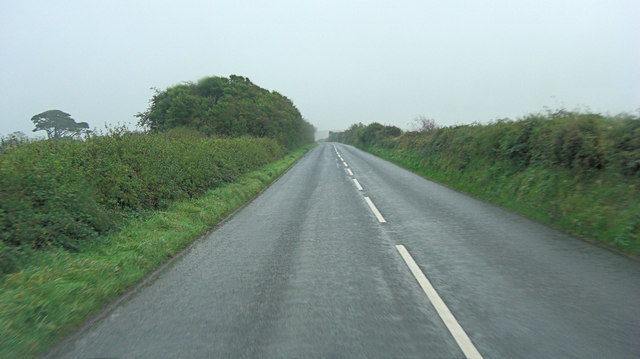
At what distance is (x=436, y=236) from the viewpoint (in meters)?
6.77

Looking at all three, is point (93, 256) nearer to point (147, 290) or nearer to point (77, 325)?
point (147, 290)

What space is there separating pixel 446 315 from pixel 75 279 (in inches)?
176

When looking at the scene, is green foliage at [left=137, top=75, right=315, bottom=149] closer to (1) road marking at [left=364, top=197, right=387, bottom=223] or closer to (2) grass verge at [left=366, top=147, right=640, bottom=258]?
(1) road marking at [left=364, top=197, right=387, bottom=223]

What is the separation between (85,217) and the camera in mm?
6320

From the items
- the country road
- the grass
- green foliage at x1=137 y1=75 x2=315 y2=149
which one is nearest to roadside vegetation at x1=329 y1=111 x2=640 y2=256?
the country road

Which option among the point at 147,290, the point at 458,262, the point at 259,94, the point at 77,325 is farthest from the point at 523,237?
the point at 259,94

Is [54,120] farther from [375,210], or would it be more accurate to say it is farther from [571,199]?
[571,199]

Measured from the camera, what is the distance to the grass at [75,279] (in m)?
3.44

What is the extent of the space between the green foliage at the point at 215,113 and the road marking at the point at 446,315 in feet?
95.1

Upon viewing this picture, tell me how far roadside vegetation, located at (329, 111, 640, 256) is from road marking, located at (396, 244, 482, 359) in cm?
351

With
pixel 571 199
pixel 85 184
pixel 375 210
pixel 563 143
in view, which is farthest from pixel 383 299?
pixel 563 143

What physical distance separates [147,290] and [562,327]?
15.3 feet

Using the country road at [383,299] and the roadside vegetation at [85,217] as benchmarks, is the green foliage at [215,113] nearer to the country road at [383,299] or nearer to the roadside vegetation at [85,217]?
the roadside vegetation at [85,217]

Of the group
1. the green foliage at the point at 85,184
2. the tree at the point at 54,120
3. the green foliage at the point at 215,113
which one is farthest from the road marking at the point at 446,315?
the green foliage at the point at 215,113
